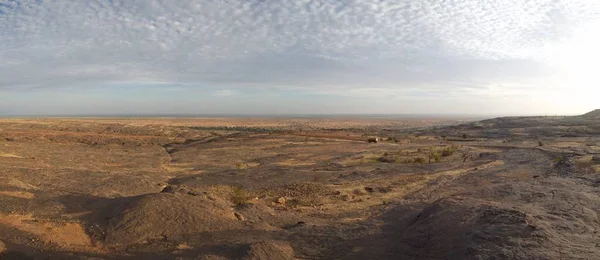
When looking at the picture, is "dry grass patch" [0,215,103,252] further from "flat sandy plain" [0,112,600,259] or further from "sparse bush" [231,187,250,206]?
"sparse bush" [231,187,250,206]

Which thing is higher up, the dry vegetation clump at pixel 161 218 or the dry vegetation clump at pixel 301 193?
the dry vegetation clump at pixel 161 218

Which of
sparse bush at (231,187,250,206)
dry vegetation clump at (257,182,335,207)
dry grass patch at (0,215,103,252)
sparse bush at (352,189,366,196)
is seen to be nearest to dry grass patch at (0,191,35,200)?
dry grass patch at (0,215,103,252)

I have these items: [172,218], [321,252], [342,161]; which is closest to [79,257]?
[172,218]

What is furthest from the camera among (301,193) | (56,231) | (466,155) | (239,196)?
(466,155)

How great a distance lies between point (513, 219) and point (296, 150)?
2529cm

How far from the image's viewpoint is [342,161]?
27.2 metres

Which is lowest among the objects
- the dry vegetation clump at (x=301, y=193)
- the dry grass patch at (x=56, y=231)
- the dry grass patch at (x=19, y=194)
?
the dry vegetation clump at (x=301, y=193)

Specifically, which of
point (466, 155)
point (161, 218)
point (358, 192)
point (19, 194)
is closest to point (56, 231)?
point (161, 218)

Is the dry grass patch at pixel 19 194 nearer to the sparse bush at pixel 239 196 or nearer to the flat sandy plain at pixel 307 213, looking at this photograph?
the flat sandy plain at pixel 307 213

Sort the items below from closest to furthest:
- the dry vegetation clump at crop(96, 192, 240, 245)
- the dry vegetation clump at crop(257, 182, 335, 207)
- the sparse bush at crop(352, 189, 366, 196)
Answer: the dry vegetation clump at crop(96, 192, 240, 245), the dry vegetation clump at crop(257, 182, 335, 207), the sparse bush at crop(352, 189, 366, 196)

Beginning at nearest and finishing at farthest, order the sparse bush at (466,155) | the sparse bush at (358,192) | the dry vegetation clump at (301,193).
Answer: the dry vegetation clump at (301,193) < the sparse bush at (358,192) < the sparse bush at (466,155)

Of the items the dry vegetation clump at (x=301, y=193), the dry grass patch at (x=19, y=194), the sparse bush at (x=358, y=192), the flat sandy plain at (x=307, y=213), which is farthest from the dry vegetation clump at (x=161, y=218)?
the sparse bush at (x=358, y=192)

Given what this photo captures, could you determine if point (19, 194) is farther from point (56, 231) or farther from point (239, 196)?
point (239, 196)

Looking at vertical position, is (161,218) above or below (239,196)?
above
